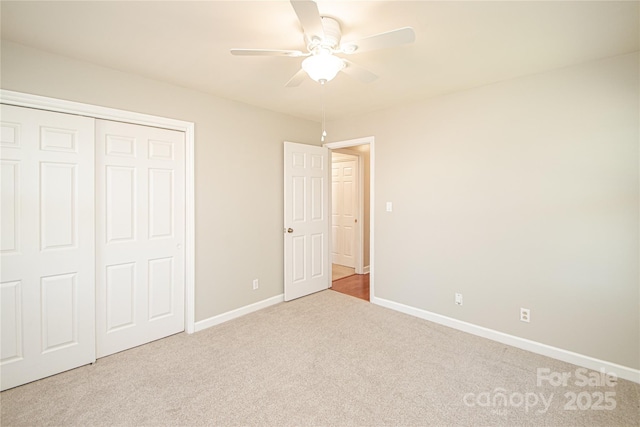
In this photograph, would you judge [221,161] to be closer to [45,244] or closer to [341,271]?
[45,244]

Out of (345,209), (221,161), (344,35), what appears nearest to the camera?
(344,35)

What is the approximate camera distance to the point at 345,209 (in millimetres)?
5582

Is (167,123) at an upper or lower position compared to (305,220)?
upper

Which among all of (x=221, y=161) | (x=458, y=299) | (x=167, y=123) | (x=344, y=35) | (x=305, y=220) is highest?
(x=344, y=35)

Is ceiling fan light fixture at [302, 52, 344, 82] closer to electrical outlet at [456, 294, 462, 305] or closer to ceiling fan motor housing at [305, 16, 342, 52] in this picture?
ceiling fan motor housing at [305, 16, 342, 52]

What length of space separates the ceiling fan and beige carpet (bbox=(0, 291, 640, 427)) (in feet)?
6.96

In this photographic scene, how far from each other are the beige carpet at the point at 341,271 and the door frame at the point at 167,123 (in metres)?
2.52

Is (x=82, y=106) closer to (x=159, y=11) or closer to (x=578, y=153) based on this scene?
(x=159, y=11)

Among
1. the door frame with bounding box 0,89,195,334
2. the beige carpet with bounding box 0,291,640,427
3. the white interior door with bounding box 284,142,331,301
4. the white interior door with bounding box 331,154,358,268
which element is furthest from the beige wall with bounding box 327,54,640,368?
the door frame with bounding box 0,89,195,334

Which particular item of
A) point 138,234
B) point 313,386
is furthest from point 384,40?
point 138,234

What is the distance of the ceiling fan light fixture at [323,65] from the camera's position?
5.89 ft

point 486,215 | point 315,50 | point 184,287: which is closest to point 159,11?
point 315,50

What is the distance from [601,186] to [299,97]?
2728 mm

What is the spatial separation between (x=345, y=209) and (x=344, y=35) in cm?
382
